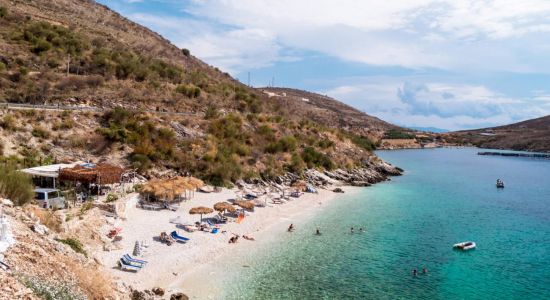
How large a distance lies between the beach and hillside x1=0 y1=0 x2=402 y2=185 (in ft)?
28.7

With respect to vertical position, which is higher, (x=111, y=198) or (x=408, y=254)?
(x=111, y=198)

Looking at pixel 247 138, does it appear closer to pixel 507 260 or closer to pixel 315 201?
pixel 315 201

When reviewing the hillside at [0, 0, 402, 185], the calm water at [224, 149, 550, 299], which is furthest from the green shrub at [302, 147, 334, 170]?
the calm water at [224, 149, 550, 299]

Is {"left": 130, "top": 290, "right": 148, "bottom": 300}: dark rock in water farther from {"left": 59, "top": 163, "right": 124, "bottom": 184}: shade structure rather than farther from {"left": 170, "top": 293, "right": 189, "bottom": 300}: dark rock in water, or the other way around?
{"left": 59, "top": 163, "right": 124, "bottom": 184}: shade structure

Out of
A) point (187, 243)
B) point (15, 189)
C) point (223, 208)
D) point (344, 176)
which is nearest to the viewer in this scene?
point (15, 189)

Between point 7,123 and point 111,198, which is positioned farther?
point 7,123

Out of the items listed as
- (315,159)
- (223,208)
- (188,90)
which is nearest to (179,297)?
(223,208)

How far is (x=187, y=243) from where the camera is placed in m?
25.4

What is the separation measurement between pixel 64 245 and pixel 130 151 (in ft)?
80.0

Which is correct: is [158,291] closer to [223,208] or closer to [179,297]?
[179,297]

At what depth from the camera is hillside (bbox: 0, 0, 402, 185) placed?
39094mm

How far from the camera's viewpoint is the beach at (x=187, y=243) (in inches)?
784

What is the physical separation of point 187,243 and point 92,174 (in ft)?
30.7

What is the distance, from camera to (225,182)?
138ft
